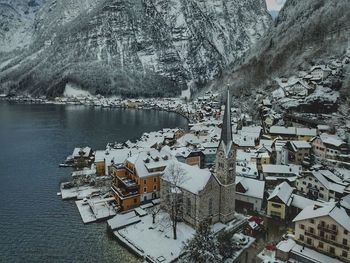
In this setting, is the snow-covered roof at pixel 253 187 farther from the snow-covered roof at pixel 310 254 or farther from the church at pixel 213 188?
the snow-covered roof at pixel 310 254

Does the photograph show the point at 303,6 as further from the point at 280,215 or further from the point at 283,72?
the point at 280,215

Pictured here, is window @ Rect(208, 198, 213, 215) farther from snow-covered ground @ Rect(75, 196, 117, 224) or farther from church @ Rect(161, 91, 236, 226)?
snow-covered ground @ Rect(75, 196, 117, 224)

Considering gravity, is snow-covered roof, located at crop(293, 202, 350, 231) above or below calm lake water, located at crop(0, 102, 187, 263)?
above

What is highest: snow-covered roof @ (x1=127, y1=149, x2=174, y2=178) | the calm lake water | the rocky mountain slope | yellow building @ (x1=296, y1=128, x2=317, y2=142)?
the rocky mountain slope

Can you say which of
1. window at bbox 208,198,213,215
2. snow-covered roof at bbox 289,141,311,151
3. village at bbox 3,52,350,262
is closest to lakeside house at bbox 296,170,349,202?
village at bbox 3,52,350,262

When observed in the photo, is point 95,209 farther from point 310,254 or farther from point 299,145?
point 299,145

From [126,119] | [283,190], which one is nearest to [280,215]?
[283,190]
